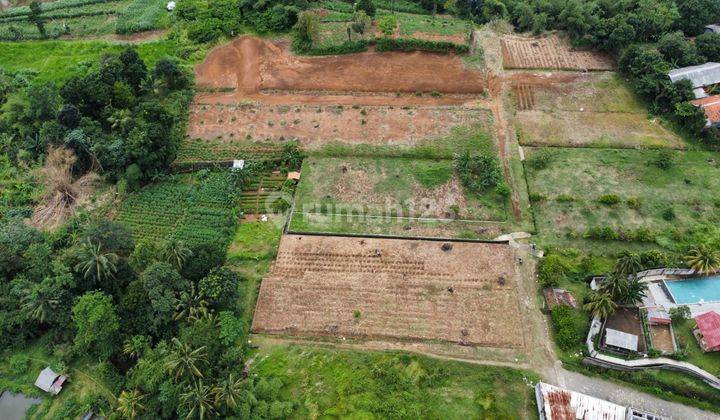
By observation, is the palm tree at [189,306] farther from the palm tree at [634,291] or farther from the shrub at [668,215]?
the shrub at [668,215]

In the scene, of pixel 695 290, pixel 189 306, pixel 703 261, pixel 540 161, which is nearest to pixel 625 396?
pixel 695 290

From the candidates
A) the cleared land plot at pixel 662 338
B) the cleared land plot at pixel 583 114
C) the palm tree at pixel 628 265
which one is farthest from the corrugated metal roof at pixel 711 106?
the cleared land plot at pixel 662 338

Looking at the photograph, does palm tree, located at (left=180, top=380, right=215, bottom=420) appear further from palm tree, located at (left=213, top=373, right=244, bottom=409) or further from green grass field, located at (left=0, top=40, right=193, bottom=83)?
green grass field, located at (left=0, top=40, right=193, bottom=83)

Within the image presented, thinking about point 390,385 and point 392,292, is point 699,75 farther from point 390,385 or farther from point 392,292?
point 390,385

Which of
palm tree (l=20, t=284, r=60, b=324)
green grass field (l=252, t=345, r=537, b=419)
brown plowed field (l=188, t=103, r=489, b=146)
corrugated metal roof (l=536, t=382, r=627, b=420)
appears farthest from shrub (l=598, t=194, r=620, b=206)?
palm tree (l=20, t=284, r=60, b=324)

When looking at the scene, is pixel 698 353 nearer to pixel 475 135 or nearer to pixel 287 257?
pixel 475 135

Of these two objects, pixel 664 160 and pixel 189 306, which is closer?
pixel 189 306
